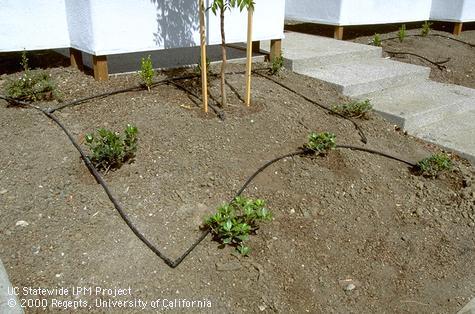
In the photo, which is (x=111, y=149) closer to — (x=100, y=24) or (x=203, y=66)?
(x=203, y=66)

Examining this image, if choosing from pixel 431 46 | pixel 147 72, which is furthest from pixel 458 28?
pixel 147 72

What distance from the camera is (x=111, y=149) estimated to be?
3.43 metres

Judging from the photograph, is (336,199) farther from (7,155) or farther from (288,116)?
(7,155)

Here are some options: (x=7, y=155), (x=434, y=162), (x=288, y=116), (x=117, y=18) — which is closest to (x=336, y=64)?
(x=288, y=116)

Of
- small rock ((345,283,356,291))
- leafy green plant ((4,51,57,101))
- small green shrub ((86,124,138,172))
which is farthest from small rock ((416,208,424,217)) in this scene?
leafy green plant ((4,51,57,101))

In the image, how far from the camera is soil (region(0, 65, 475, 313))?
2.80 m

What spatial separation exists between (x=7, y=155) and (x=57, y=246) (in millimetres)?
1267

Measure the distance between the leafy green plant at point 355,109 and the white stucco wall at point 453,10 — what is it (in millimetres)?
5687

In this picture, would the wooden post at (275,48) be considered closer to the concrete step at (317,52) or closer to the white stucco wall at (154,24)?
the concrete step at (317,52)

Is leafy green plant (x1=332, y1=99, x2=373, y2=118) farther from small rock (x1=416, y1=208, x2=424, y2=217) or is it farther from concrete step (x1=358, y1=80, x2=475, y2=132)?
small rock (x1=416, y1=208, x2=424, y2=217)

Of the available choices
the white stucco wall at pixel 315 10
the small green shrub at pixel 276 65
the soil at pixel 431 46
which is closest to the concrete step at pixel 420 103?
the small green shrub at pixel 276 65

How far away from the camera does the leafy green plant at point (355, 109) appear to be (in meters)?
4.89

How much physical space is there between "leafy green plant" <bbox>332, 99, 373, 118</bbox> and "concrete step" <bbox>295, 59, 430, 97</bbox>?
55cm

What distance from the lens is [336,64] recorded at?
6.53 m
